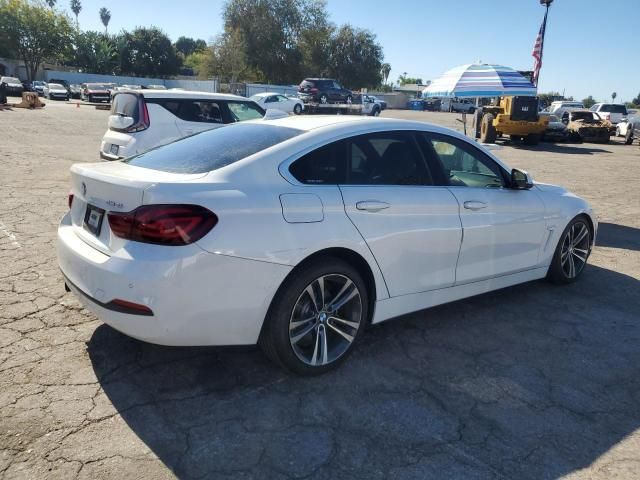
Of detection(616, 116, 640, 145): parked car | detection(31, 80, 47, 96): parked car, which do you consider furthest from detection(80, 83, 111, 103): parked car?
detection(616, 116, 640, 145): parked car

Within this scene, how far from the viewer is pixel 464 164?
4234 mm

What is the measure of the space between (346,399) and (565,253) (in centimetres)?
309

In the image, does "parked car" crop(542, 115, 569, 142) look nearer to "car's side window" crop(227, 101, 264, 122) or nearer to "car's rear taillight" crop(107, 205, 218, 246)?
"car's side window" crop(227, 101, 264, 122)

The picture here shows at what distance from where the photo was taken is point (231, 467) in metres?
2.44

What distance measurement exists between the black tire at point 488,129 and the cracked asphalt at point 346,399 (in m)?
17.5

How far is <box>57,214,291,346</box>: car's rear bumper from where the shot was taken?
265cm

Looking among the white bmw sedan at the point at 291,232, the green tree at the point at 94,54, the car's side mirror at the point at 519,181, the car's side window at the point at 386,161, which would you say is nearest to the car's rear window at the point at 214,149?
the white bmw sedan at the point at 291,232

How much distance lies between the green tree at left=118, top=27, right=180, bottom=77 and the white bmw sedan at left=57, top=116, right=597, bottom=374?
79622 mm

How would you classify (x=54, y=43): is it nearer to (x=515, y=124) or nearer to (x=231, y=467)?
(x=515, y=124)

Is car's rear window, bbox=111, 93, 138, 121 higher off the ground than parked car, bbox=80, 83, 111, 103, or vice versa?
parked car, bbox=80, 83, 111, 103

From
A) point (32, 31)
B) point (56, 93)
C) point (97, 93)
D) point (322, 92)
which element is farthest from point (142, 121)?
point (32, 31)

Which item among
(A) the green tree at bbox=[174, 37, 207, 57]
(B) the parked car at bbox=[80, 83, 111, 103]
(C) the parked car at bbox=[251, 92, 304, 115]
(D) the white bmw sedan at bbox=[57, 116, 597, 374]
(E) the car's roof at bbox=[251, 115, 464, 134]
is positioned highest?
(A) the green tree at bbox=[174, 37, 207, 57]

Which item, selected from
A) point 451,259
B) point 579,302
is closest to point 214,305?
point 451,259

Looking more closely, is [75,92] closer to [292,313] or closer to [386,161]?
[386,161]
